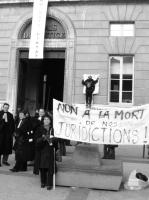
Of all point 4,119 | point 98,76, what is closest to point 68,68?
point 98,76

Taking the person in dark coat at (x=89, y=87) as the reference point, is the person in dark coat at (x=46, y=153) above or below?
below

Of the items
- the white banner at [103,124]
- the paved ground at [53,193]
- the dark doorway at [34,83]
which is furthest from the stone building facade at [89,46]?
the paved ground at [53,193]

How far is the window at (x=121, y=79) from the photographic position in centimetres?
1859

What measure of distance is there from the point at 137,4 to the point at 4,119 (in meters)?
11.8

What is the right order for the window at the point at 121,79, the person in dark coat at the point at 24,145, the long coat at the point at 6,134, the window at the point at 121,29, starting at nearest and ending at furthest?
the person in dark coat at the point at 24,145 < the long coat at the point at 6,134 < the window at the point at 121,79 < the window at the point at 121,29

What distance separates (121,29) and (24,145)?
11.6 meters

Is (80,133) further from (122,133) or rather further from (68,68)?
(68,68)

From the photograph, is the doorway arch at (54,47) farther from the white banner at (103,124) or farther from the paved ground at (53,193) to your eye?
the paved ground at (53,193)

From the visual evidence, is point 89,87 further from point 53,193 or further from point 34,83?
point 53,193

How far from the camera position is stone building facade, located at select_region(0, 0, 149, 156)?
60.4 feet

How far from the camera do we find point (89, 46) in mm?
18828

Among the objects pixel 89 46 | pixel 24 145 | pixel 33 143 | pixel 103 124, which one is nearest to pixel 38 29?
pixel 89 46

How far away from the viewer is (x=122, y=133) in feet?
26.0

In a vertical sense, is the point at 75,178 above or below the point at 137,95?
below
